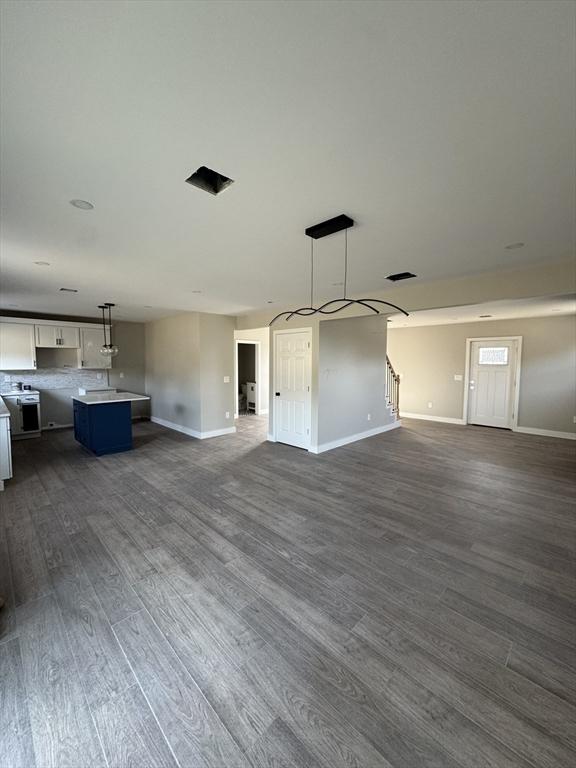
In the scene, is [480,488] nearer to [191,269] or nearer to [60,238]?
[191,269]

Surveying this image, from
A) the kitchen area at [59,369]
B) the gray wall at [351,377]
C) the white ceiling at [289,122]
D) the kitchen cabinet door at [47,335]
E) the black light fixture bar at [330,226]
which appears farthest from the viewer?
the kitchen cabinet door at [47,335]

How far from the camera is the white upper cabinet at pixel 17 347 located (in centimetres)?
632

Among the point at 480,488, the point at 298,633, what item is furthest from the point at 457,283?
the point at 298,633

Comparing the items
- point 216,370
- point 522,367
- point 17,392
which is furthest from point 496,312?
point 17,392

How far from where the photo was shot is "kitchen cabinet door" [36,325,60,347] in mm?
6664

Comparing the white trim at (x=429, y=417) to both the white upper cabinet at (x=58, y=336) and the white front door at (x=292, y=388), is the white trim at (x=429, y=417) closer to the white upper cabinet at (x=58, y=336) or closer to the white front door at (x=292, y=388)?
the white front door at (x=292, y=388)

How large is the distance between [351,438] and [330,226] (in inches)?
185

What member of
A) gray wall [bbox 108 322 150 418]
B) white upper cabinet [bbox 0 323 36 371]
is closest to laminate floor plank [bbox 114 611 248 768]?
white upper cabinet [bbox 0 323 36 371]

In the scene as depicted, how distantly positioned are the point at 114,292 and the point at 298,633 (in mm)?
4791

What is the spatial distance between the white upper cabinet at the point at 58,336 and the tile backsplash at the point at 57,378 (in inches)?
27.5

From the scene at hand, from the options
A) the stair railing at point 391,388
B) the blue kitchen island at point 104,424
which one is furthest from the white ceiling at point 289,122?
the stair railing at point 391,388

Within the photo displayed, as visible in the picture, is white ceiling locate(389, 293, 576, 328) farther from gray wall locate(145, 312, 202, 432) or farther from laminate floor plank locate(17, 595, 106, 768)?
laminate floor plank locate(17, 595, 106, 768)

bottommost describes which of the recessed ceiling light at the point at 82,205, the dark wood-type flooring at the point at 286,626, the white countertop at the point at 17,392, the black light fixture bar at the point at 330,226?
the dark wood-type flooring at the point at 286,626

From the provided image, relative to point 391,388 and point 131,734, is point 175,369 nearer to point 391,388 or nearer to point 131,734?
point 391,388
